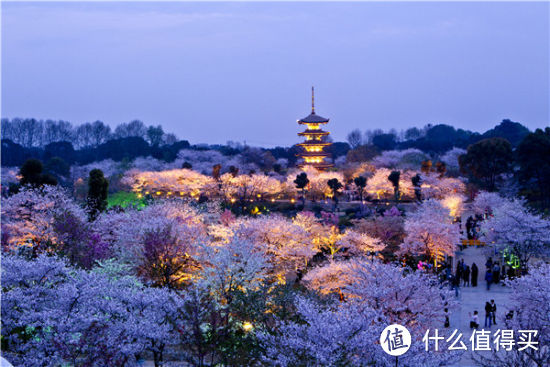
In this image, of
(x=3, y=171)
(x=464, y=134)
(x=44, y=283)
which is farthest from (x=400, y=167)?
(x=464, y=134)

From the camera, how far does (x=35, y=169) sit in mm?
39344

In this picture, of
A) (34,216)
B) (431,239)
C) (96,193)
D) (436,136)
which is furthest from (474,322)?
(436,136)

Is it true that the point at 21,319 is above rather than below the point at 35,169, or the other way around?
below

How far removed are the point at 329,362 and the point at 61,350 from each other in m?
7.08

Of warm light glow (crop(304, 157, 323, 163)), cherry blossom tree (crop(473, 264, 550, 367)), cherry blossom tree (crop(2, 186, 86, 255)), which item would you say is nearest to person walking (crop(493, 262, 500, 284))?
cherry blossom tree (crop(473, 264, 550, 367))

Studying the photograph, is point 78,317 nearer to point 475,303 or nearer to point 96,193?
point 475,303

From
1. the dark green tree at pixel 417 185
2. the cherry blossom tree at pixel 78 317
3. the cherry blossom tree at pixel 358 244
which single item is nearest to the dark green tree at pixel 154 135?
the dark green tree at pixel 417 185

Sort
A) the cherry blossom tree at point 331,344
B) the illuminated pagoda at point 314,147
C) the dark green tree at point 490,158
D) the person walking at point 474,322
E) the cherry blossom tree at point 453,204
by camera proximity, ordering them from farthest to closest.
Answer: the illuminated pagoda at point 314,147, the dark green tree at point 490,158, the cherry blossom tree at point 453,204, the person walking at point 474,322, the cherry blossom tree at point 331,344

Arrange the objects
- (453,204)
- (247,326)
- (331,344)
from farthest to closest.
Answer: (453,204) → (247,326) → (331,344)

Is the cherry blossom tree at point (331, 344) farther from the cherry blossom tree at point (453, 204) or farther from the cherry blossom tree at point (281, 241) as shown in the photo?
the cherry blossom tree at point (453, 204)

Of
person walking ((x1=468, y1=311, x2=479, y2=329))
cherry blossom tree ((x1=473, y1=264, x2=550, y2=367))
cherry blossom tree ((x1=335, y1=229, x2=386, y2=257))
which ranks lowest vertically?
person walking ((x1=468, y1=311, x2=479, y2=329))

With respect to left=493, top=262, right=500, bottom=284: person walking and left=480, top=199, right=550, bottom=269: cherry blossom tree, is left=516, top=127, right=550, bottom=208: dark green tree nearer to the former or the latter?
left=480, top=199, right=550, bottom=269: cherry blossom tree

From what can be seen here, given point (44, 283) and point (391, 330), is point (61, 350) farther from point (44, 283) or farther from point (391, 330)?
point (391, 330)

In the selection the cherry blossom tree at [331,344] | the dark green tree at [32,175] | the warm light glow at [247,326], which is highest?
the dark green tree at [32,175]
